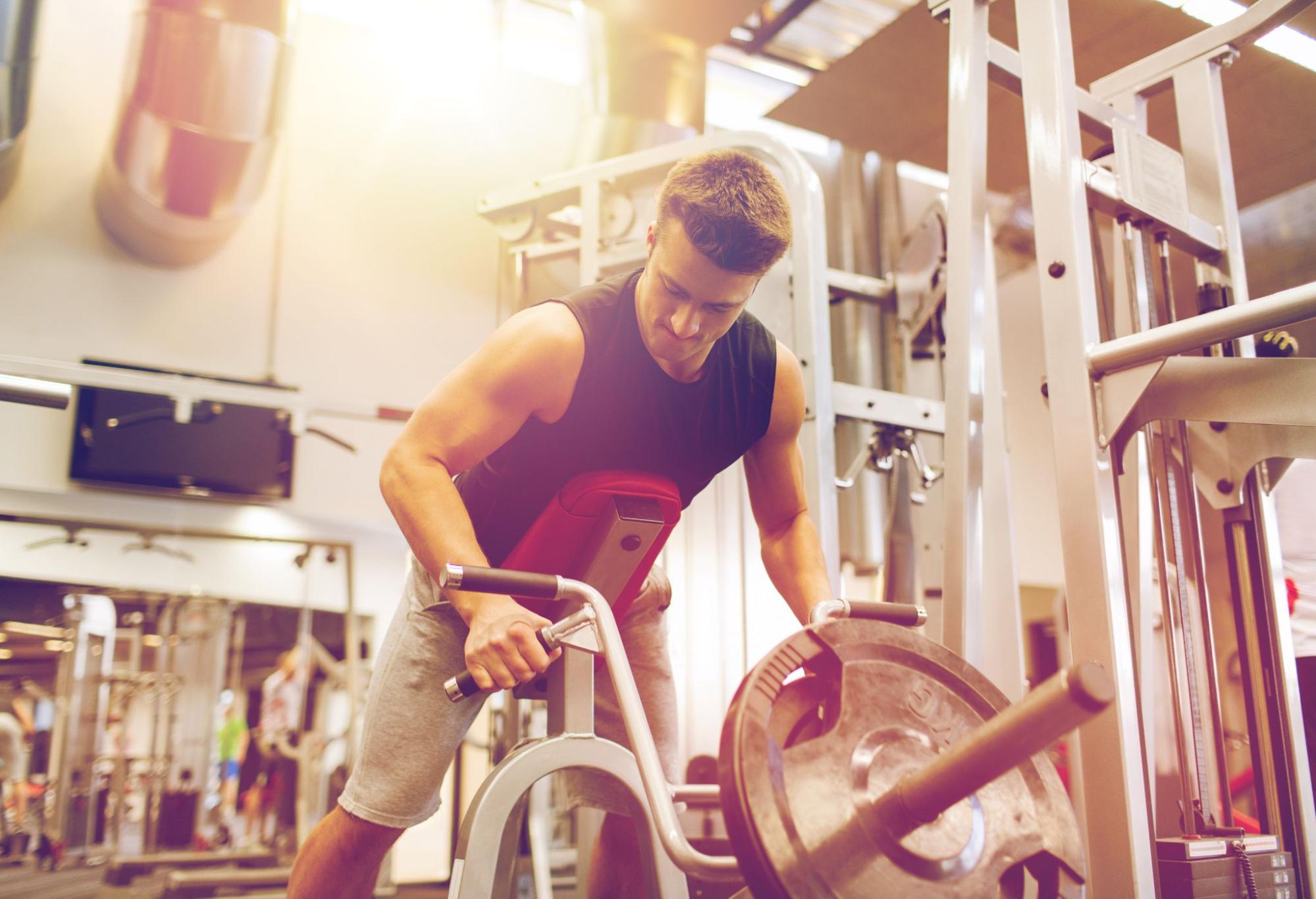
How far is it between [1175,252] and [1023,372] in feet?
3.89

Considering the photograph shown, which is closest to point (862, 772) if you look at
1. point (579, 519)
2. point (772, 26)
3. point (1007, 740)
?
point (1007, 740)

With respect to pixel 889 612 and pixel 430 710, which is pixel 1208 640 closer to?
pixel 889 612

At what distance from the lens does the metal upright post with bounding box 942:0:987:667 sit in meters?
1.76

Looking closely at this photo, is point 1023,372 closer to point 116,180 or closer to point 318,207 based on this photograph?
point 318,207

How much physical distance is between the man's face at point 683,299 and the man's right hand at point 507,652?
0.49 m

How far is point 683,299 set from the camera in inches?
57.8

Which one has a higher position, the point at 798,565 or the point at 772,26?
the point at 772,26

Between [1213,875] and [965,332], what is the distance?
0.96 meters

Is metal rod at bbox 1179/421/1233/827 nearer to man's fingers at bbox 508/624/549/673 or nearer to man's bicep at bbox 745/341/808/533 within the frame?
man's bicep at bbox 745/341/808/533

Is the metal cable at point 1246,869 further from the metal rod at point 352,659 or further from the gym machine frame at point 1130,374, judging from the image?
the metal rod at point 352,659

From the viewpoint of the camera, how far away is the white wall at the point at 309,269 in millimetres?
3668

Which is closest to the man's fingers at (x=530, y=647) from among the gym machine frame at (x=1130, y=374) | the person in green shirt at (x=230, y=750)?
the gym machine frame at (x=1130, y=374)

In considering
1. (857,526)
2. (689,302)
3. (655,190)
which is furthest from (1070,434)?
(857,526)

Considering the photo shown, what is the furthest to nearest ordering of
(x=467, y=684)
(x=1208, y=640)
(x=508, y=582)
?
(x=1208, y=640) < (x=467, y=684) < (x=508, y=582)
